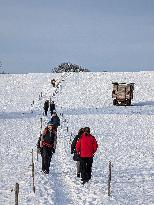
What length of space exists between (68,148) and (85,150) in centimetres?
717

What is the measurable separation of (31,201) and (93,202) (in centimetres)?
147

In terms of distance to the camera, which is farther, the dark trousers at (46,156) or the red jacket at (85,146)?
the dark trousers at (46,156)

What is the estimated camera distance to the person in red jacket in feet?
44.3

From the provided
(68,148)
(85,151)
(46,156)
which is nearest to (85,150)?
(85,151)

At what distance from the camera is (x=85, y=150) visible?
44.4ft

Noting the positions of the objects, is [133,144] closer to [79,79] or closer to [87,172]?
[87,172]

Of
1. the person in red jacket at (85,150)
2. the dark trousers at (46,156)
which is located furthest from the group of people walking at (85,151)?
the dark trousers at (46,156)

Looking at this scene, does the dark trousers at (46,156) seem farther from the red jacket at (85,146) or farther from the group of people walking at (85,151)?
the red jacket at (85,146)

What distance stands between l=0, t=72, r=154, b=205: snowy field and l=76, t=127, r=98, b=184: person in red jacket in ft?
1.03

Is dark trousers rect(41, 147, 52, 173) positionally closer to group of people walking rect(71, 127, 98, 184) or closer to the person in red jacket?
group of people walking rect(71, 127, 98, 184)

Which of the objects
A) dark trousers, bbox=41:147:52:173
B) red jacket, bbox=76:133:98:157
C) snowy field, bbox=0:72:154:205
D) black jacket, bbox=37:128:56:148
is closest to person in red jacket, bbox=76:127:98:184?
red jacket, bbox=76:133:98:157

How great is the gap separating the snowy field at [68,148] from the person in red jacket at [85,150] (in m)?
0.31

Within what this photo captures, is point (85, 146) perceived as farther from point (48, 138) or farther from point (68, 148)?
point (68, 148)

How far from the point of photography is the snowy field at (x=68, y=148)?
12546 mm
